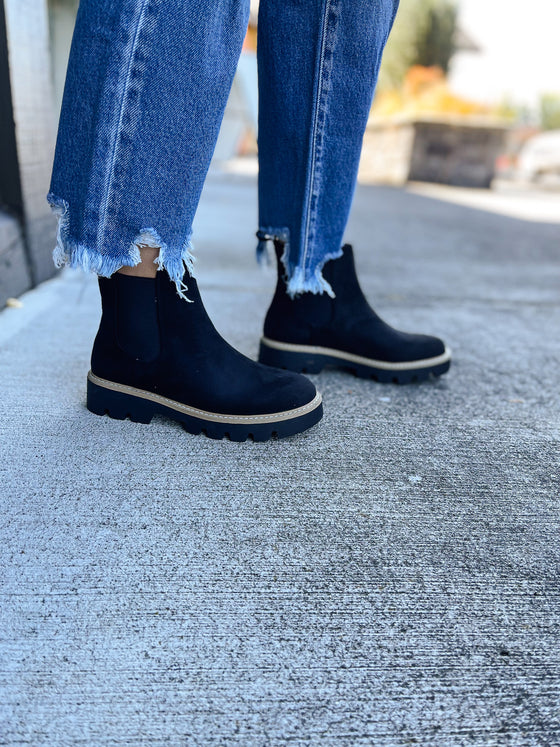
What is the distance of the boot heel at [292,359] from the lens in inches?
46.0

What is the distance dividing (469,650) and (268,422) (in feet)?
1.41

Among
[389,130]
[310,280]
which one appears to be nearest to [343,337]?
[310,280]

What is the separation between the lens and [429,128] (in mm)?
7383

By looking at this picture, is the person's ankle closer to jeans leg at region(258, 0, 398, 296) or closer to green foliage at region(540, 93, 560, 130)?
jeans leg at region(258, 0, 398, 296)

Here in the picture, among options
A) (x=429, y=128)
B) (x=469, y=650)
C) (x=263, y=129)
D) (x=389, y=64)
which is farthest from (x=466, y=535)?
(x=389, y=64)

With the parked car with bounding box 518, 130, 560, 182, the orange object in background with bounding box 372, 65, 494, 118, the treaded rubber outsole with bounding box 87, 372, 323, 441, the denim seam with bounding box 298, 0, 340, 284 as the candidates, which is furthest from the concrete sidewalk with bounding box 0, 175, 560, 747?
the parked car with bounding box 518, 130, 560, 182

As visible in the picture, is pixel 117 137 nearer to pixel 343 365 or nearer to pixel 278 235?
pixel 278 235

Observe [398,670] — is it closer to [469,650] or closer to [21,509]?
[469,650]

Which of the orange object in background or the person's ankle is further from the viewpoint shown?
the orange object in background

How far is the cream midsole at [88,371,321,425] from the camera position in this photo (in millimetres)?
888

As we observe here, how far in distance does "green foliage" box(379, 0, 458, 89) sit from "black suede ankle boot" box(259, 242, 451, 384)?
13.9 meters

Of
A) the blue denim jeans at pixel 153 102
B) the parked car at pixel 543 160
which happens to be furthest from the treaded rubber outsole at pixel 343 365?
the parked car at pixel 543 160

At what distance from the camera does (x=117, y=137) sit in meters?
0.73

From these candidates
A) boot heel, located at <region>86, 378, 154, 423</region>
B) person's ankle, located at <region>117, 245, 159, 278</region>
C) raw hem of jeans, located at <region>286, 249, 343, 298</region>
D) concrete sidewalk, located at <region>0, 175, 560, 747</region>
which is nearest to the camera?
concrete sidewalk, located at <region>0, 175, 560, 747</region>
